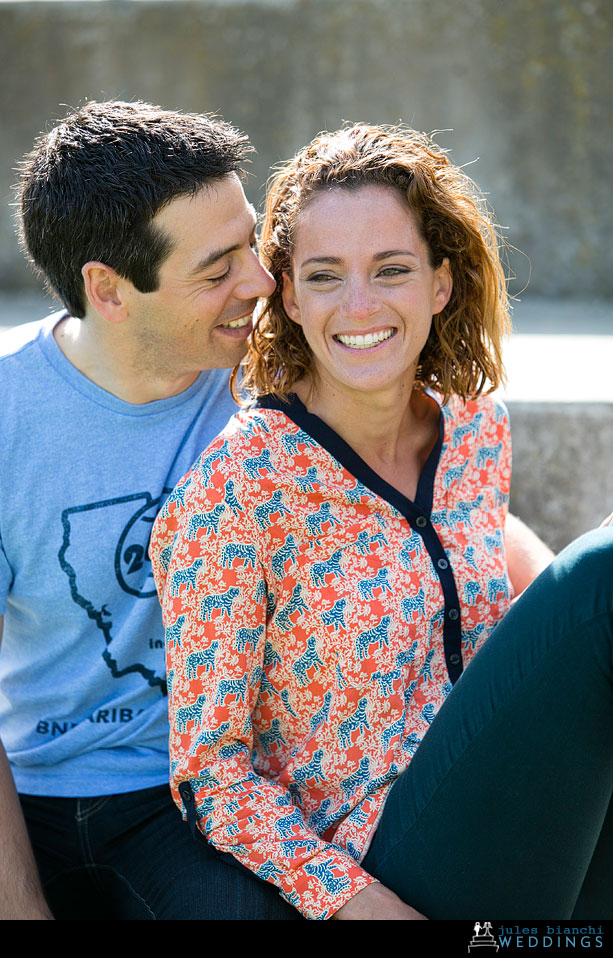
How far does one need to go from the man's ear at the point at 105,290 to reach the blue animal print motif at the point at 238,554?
0.60 m

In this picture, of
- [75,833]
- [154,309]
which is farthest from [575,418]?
[75,833]

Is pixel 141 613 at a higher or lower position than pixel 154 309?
lower

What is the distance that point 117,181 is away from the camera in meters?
1.99

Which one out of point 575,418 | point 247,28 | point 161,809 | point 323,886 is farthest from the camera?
point 247,28

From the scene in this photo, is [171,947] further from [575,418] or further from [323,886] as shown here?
[575,418]

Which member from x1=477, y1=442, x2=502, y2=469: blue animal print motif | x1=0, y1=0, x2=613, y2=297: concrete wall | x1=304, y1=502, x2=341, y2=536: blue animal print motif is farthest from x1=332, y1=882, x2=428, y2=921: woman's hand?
x1=0, y1=0, x2=613, y2=297: concrete wall

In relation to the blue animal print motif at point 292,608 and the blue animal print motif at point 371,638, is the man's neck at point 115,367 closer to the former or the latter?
the blue animal print motif at point 292,608

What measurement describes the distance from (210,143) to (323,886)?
4.59ft

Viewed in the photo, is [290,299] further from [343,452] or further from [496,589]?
[496,589]

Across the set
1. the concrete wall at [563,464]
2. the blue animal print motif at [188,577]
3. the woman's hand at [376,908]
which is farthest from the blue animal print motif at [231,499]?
the concrete wall at [563,464]

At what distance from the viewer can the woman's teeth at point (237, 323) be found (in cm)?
206

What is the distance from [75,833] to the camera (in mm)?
2000

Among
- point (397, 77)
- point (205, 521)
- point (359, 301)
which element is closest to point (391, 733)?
point (205, 521)

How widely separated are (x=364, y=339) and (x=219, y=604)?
52 cm
